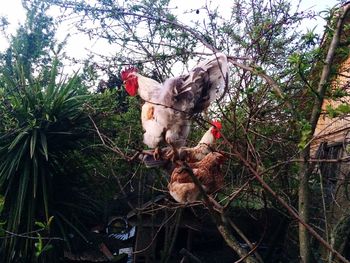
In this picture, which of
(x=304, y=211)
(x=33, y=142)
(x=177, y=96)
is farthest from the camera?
(x=33, y=142)

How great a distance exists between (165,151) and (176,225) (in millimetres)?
3787

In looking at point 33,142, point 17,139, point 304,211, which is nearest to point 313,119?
point 304,211

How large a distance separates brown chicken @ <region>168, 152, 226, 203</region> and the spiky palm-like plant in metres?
2.98

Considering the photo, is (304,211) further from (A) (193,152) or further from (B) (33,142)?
(B) (33,142)

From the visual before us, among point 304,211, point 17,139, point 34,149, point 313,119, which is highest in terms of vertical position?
point 313,119

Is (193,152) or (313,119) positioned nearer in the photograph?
(313,119)

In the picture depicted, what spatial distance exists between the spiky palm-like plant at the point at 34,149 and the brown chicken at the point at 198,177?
2.98 m

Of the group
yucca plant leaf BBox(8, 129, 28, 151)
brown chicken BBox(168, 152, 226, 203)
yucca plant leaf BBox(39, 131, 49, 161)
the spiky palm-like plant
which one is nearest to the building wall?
brown chicken BBox(168, 152, 226, 203)

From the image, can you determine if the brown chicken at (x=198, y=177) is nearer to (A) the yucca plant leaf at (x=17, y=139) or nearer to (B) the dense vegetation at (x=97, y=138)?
(B) the dense vegetation at (x=97, y=138)

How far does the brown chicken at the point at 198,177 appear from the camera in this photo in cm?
238

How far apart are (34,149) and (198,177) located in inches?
132

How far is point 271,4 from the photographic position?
14.8 ft

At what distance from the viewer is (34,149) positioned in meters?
5.25

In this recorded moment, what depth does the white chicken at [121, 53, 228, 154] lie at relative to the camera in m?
2.23
